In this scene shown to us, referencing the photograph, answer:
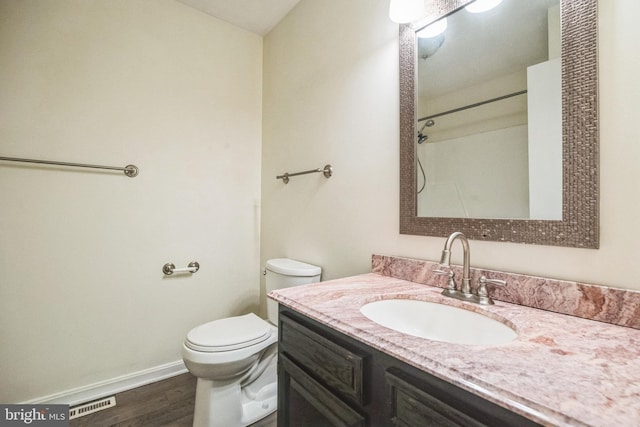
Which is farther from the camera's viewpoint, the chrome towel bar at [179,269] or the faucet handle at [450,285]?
the chrome towel bar at [179,269]

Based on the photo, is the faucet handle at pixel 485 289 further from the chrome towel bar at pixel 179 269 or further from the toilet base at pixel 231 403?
the chrome towel bar at pixel 179 269

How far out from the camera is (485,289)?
0.90m

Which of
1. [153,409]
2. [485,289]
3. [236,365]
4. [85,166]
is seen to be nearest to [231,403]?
[236,365]

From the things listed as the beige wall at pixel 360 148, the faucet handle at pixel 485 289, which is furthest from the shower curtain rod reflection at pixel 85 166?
the faucet handle at pixel 485 289

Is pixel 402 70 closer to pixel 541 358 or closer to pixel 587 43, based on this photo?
pixel 587 43

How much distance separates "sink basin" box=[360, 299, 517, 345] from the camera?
0.81m

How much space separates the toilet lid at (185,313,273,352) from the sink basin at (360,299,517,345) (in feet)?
2.36

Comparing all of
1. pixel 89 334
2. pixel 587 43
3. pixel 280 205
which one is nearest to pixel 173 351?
pixel 89 334

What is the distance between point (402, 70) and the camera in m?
1.22

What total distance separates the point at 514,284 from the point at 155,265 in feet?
6.09

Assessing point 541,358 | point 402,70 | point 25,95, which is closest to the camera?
point 541,358

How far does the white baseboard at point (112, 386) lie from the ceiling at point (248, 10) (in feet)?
7.64

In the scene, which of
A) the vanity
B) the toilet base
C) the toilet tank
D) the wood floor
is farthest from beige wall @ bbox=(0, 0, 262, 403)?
the vanity

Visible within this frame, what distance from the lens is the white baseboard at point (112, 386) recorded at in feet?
5.01
